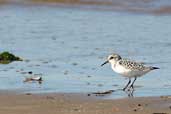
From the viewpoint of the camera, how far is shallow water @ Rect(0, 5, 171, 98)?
10.5m

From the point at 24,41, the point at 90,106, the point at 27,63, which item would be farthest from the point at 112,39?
the point at 90,106

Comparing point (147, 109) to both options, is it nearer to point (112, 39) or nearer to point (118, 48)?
point (118, 48)

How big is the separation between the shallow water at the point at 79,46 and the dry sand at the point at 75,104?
473mm

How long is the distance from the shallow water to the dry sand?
473 mm

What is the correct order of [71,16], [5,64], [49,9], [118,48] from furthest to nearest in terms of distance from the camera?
[49,9], [71,16], [118,48], [5,64]

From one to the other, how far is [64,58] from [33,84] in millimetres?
2410

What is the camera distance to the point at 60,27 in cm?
1625

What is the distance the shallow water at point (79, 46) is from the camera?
34.3ft

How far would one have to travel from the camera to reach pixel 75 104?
8898mm

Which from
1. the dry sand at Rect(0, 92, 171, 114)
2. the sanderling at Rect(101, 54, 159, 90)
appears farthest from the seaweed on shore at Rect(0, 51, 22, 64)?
the dry sand at Rect(0, 92, 171, 114)

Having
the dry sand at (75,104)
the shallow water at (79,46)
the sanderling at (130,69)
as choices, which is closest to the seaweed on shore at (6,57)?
the shallow water at (79,46)

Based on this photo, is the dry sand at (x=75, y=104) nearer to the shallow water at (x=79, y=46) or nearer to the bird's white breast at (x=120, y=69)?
the shallow water at (x=79, y=46)

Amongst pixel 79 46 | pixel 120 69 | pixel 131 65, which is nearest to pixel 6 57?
pixel 79 46

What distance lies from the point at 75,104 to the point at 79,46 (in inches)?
200
